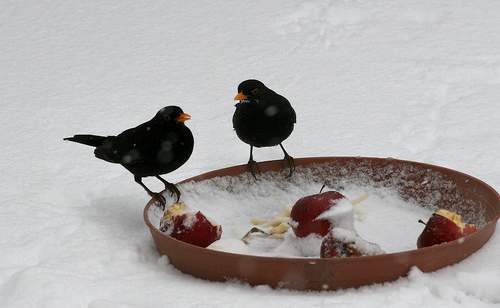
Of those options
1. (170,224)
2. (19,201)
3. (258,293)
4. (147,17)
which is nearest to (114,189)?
(19,201)

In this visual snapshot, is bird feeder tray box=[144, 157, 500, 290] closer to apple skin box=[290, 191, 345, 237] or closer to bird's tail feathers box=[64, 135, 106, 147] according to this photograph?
apple skin box=[290, 191, 345, 237]

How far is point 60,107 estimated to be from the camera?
628 cm

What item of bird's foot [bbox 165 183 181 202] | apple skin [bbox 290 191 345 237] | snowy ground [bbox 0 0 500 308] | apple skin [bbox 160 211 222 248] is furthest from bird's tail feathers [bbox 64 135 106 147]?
apple skin [bbox 290 191 345 237]

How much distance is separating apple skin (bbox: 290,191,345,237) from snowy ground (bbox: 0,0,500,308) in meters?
0.38

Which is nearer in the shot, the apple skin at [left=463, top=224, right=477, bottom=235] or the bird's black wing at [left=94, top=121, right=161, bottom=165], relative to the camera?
the apple skin at [left=463, top=224, right=477, bottom=235]

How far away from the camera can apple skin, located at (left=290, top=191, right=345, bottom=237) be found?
3.44 meters

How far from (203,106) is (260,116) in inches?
69.7

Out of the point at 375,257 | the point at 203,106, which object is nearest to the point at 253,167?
the point at 375,257

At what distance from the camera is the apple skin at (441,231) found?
131 inches

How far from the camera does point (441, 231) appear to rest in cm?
334

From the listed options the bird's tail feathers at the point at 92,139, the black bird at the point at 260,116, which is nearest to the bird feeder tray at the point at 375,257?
the black bird at the point at 260,116

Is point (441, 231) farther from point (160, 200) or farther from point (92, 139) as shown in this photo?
point (92, 139)

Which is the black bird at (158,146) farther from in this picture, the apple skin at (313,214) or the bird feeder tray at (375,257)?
the apple skin at (313,214)

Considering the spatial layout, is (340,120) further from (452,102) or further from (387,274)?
(387,274)
